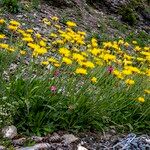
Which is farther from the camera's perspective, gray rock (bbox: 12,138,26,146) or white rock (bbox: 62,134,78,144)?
white rock (bbox: 62,134,78,144)

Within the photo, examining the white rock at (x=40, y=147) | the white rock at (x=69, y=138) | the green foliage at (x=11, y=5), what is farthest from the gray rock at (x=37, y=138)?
the green foliage at (x=11, y=5)

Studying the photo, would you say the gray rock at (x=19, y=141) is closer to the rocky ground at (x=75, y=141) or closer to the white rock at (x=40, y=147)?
the rocky ground at (x=75, y=141)

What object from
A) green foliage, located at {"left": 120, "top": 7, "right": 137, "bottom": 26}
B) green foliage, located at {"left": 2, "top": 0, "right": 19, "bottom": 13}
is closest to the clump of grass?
green foliage, located at {"left": 2, "top": 0, "right": 19, "bottom": 13}

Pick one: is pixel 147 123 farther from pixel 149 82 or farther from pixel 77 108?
pixel 77 108

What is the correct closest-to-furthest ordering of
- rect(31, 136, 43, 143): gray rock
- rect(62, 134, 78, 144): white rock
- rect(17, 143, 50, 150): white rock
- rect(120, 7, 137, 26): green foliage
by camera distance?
1. rect(17, 143, 50, 150): white rock
2. rect(31, 136, 43, 143): gray rock
3. rect(62, 134, 78, 144): white rock
4. rect(120, 7, 137, 26): green foliage

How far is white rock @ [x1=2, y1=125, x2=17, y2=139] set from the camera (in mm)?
5988

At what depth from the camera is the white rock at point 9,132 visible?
5.99 m

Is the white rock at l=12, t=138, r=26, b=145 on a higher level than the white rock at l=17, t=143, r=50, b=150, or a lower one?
lower

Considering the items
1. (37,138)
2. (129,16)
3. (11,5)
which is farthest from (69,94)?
(129,16)

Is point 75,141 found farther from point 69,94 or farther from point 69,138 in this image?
point 69,94

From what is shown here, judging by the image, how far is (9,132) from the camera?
605 cm

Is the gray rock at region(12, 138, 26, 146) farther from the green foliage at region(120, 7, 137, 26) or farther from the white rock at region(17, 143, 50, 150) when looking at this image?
the green foliage at region(120, 7, 137, 26)

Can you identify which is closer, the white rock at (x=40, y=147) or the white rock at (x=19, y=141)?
the white rock at (x=40, y=147)

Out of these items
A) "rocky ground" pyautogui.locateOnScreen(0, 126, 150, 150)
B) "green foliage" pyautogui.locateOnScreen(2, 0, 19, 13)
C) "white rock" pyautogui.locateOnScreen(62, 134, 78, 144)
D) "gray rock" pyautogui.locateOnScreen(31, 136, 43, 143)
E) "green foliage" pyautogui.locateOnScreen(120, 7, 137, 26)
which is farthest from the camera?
"green foliage" pyautogui.locateOnScreen(120, 7, 137, 26)
